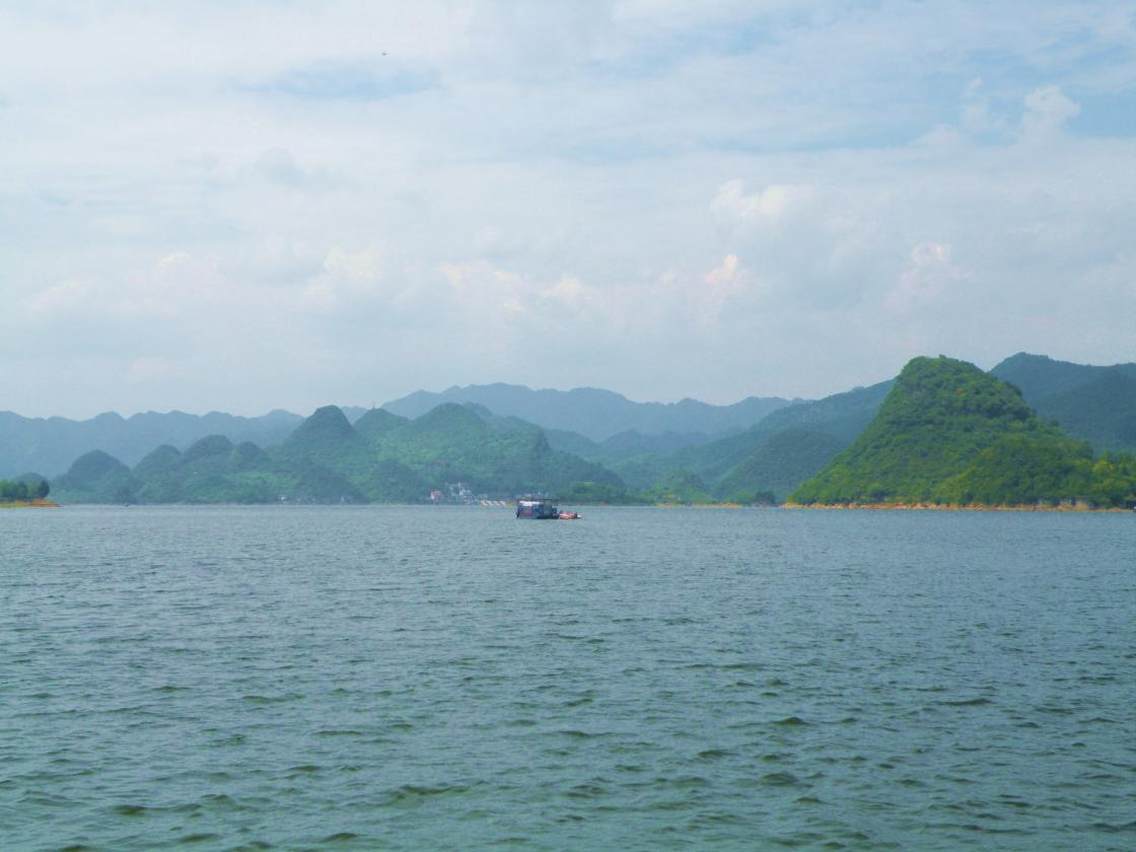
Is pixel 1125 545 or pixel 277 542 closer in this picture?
pixel 1125 545

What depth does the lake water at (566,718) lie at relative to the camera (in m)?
22.9

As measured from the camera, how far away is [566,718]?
32.1 meters

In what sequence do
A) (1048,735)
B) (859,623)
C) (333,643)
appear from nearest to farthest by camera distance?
(1048,735)
(333,643)
(859,623)

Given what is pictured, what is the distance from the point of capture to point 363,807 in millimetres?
23625

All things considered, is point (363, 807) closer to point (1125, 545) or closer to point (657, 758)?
point (657, 758)

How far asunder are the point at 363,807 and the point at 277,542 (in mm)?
122801

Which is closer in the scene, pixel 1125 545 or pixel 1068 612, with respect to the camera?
pixel 1068 612

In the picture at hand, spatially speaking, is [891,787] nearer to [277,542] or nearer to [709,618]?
[709,618]

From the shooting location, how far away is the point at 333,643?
1816 inches

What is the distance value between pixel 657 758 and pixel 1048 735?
1171 centimetres

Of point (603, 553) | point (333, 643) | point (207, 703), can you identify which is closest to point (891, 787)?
point (207, 703)

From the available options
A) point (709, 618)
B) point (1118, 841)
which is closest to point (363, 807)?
point (1118, 841)

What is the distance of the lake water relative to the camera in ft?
75.2

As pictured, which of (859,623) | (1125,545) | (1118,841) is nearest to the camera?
(1118,841)
